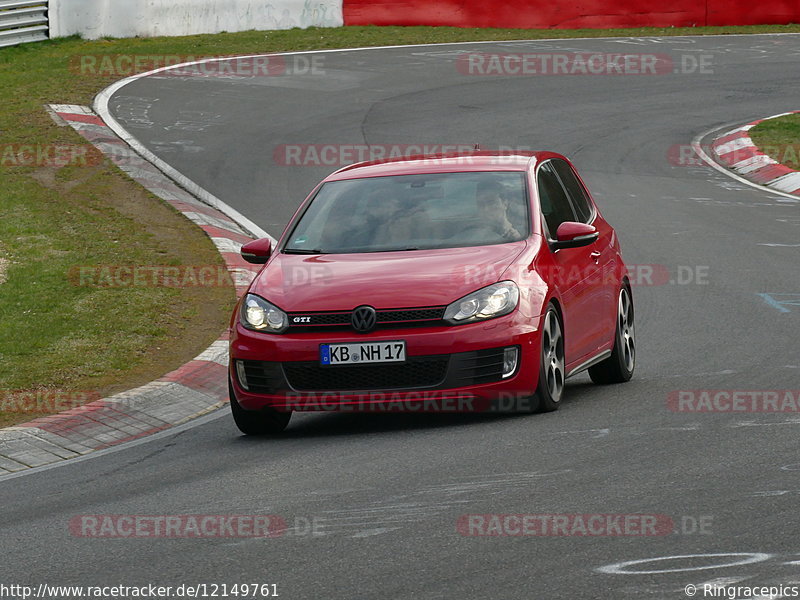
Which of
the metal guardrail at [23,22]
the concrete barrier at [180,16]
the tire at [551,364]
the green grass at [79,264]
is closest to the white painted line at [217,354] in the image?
the green grass at [79,264]

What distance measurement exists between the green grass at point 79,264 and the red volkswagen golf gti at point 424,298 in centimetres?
201

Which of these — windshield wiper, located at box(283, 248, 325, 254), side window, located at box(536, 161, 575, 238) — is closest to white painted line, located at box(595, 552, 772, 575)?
side window, located at box(536, 161, 575, 238)

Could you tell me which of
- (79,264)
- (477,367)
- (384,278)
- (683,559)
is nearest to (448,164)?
(384,278)

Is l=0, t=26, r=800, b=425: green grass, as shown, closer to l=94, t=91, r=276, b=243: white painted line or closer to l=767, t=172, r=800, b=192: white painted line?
l=94, t=91, r=276, b=243: white painted line

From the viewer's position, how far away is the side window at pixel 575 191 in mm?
10320

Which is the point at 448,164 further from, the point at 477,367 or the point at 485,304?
the point at 477,367

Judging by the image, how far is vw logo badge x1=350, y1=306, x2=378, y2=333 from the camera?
8312mm

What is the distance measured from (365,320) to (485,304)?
71 cm

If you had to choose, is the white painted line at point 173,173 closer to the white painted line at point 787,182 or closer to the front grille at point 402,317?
the front grille at point 402,317

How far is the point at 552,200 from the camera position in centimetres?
980

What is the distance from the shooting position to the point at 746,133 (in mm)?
23312

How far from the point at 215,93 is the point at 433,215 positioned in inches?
653

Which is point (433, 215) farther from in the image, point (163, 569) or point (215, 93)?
point (215, 93)

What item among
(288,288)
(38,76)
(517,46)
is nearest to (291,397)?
(288,288)
